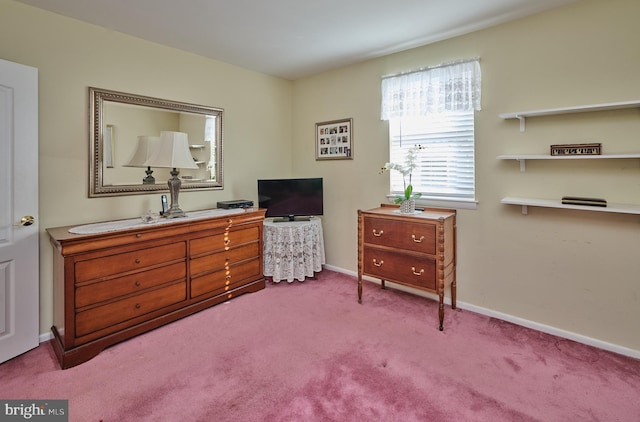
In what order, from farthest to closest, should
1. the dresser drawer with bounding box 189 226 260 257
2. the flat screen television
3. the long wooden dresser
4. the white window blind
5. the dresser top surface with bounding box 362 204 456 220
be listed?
the flat screen television, the white window blind, the dresser drawer with bounding box 189 226 260 257, the dresser top surface with bounding box 362 204 456 220, the long wooden dresser

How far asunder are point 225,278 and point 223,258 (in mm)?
202

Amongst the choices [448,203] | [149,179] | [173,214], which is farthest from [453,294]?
[149,179]

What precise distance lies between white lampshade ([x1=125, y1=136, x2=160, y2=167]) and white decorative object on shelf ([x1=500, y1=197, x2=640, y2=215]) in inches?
118

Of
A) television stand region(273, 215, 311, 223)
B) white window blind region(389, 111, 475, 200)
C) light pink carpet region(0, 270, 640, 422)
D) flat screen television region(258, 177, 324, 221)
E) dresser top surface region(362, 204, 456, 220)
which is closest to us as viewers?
light pink carpet region(0, 270, 640, 422)

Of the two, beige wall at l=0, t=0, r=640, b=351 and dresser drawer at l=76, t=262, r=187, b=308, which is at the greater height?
beige wall at l=0, t=0, r=640, b=351

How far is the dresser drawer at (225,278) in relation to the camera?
291cm

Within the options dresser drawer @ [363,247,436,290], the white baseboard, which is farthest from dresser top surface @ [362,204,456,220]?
the white baseboard

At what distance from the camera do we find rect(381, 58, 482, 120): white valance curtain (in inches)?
111

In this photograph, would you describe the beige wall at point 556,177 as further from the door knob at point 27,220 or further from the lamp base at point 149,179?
the door knob at point 27,220

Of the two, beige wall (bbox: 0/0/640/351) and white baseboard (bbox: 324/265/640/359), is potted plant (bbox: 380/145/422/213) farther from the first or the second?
white baseboard (bbox: 324/265/640/359)

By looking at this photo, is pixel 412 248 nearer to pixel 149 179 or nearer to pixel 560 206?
pixel 560 206

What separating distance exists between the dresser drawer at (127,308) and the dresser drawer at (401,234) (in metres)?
Result: 1.70

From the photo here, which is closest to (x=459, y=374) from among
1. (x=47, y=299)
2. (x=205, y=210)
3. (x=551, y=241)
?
(x=551, y=241)

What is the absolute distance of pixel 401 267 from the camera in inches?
112
